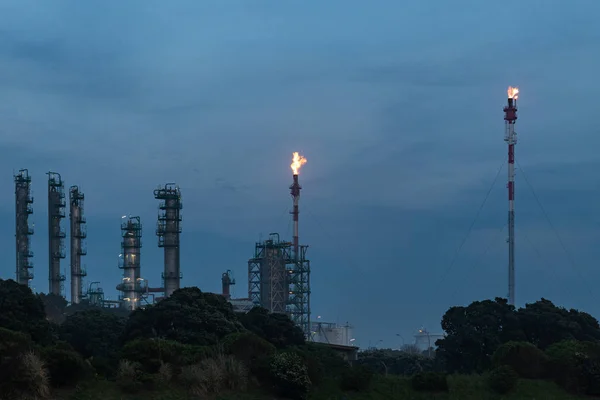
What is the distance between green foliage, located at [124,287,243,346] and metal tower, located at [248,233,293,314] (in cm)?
7788

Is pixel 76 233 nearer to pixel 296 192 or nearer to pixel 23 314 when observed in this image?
pixel 296 192

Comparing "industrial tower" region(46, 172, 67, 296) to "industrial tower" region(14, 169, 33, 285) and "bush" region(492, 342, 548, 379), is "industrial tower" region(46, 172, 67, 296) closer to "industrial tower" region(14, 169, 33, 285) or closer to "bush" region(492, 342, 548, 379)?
"industrial tower" region(14, 169, 33, 285)

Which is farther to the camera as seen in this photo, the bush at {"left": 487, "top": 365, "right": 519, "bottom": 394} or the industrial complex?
the industrial complex

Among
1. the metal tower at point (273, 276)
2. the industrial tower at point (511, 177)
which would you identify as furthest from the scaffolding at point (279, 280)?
the industrial tower at point (511, 177)

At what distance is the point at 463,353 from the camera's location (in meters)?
63.5

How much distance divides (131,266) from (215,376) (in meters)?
103

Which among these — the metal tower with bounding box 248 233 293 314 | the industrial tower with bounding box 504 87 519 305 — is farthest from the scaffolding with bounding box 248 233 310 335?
the industrial tower with bounding box 504 87 519 305

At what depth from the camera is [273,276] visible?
5315 inches

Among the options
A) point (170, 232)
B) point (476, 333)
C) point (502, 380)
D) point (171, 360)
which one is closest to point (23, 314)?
point (171, 360)

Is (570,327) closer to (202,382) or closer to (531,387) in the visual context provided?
(531,387)

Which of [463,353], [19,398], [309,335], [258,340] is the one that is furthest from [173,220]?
[19,398]

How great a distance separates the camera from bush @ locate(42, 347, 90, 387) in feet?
123

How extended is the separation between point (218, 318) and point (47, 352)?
18193 millimetres

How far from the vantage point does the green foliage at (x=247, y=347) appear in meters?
43.2
